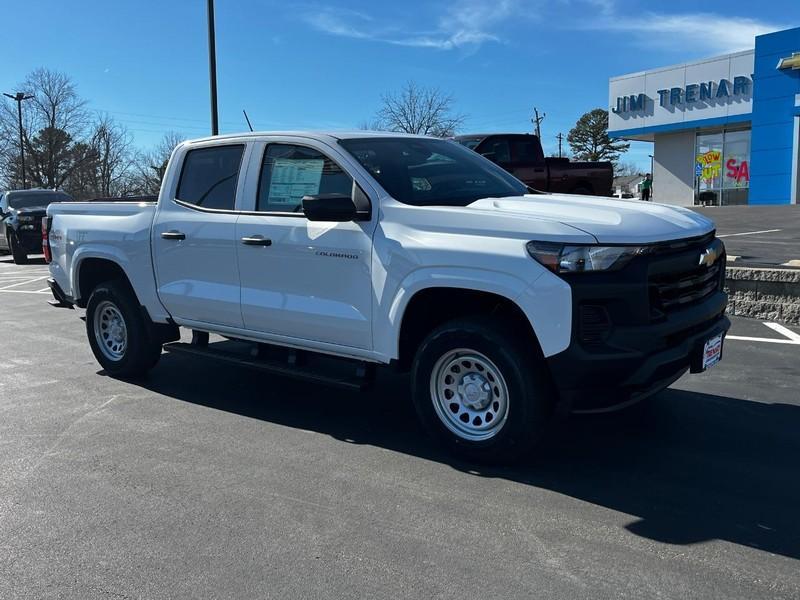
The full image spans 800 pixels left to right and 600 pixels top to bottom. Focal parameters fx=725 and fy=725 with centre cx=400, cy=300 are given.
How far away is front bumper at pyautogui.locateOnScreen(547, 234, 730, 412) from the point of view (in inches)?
147

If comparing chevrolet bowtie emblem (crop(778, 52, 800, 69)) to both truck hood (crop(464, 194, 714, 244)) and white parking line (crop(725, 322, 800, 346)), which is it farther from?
truck hood (crop(464, 194, 714, 244))

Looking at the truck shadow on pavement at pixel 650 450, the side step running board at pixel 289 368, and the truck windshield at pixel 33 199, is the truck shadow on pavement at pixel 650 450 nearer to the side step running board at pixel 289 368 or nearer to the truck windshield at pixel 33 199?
the side step running board at pixel 289 368

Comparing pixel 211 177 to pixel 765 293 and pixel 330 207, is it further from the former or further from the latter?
pixel 765 293

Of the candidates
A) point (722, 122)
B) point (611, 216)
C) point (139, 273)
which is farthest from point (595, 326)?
point (722, 122)

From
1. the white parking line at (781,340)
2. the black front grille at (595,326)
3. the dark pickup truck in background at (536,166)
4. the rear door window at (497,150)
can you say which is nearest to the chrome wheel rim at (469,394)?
the black front grille at (595,326)

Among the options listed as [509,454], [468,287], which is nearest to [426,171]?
[468,287]

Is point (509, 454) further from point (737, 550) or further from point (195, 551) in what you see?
point (195, 551)

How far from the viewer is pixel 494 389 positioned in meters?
4.19

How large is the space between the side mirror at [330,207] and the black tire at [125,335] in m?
2.48

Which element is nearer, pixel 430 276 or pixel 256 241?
pixel 430 276

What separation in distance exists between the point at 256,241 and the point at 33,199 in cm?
1797

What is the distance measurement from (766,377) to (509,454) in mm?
3102

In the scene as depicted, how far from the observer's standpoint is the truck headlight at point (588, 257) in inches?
147

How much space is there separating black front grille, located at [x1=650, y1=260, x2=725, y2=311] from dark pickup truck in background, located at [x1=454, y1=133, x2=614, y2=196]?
8.90m
